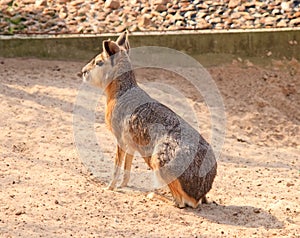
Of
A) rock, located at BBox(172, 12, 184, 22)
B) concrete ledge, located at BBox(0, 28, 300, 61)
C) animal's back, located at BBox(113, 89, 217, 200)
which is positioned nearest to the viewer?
animal's back, located at BBox(113, 89, 217, 200)

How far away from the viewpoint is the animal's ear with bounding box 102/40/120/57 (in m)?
6.07

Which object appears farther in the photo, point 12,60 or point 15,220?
point 12,60

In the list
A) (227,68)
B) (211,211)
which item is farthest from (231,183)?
(227,68)

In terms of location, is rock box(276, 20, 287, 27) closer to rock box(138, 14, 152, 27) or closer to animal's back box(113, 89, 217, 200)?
rock box(138, 14, 152, 27)

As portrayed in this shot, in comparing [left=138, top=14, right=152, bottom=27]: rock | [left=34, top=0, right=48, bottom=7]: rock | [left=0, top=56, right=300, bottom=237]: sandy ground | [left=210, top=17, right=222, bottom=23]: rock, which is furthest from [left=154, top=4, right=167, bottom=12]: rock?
[left=34, top=0, right=48, bottom=7]: rock

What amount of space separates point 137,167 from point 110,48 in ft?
4.79

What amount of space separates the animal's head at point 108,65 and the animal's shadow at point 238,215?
4.73 ft

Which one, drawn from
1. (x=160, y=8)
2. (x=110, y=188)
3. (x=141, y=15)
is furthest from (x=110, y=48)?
(x=160, y=8)

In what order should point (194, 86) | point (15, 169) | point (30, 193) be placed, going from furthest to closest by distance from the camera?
point (194, 86) < point (15, 169) < point (30, 193)

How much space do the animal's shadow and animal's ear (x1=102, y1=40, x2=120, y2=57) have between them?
158 cm

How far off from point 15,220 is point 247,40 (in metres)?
5.19

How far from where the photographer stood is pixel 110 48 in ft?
20.1

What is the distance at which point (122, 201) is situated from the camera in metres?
5.85

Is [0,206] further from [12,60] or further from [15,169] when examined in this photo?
[12,60]
